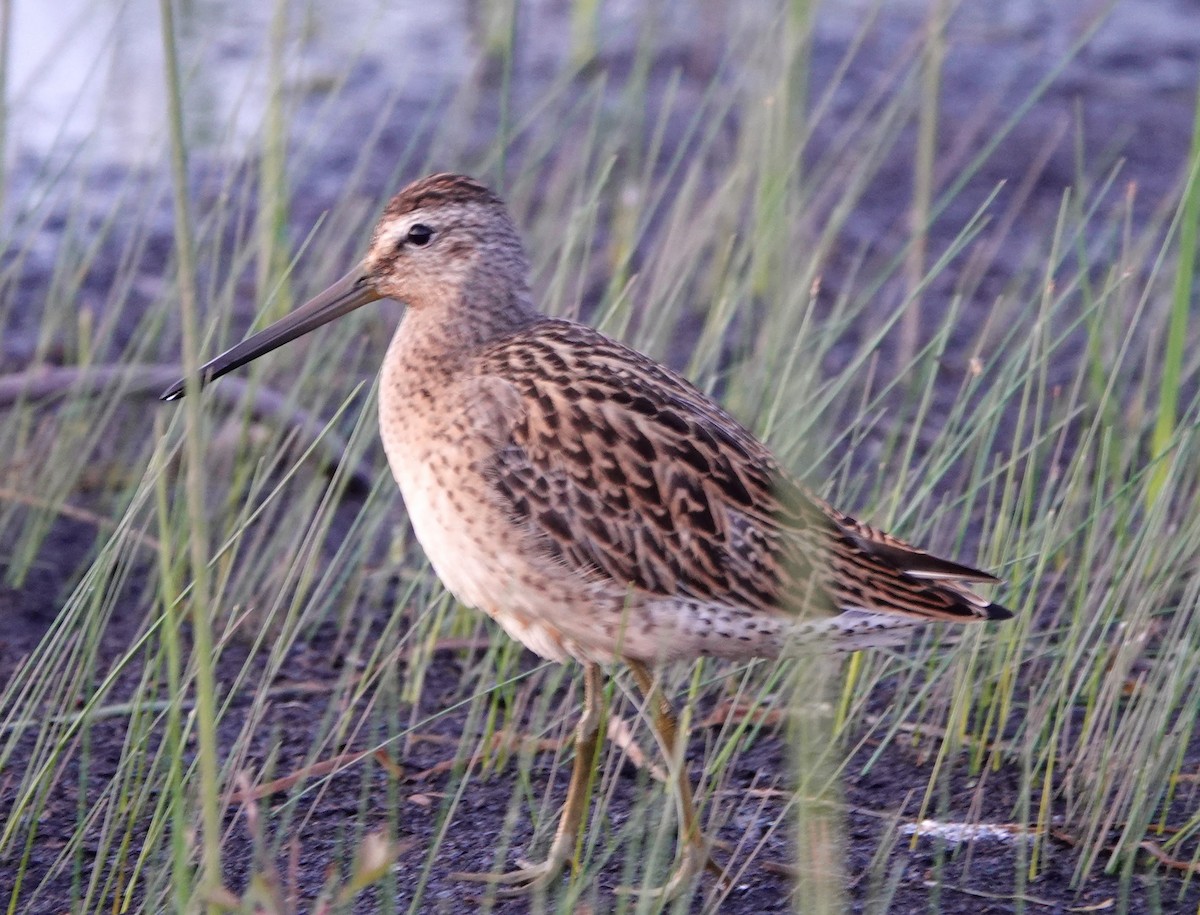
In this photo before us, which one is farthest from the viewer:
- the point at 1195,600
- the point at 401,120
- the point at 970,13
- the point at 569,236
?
the point at 970,13

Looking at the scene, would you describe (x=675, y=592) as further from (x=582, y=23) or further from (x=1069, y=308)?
(x=582, y=23)

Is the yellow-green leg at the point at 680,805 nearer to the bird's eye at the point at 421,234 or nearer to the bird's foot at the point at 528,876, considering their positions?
the bird's foot at the point at 528,876

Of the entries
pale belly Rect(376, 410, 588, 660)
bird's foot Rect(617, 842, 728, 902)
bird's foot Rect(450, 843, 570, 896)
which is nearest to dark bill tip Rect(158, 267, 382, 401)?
pale belly Rect(376, 410, 588, 660)

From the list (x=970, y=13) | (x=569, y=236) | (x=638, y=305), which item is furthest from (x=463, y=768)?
(x=970, y=13)

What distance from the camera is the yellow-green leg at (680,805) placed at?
348cm

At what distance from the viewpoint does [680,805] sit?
11.6 feet

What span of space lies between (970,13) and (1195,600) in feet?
23.6

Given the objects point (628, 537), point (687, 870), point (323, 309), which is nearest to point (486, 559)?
point (628, 537)

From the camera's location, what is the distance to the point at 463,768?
414 cm

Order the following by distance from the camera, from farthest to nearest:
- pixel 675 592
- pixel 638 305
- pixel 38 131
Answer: pixel 38 131 < pixel 638 305 < pixel 675 592

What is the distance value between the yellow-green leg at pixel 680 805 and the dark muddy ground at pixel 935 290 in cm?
14

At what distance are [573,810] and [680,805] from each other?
A: 0.30 m

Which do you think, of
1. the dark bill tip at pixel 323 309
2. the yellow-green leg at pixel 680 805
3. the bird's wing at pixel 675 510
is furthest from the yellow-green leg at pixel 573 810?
the dark bill tip at pixel 323 309

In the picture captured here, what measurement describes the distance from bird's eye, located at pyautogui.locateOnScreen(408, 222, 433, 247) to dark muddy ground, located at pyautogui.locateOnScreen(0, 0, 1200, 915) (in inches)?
44.4
